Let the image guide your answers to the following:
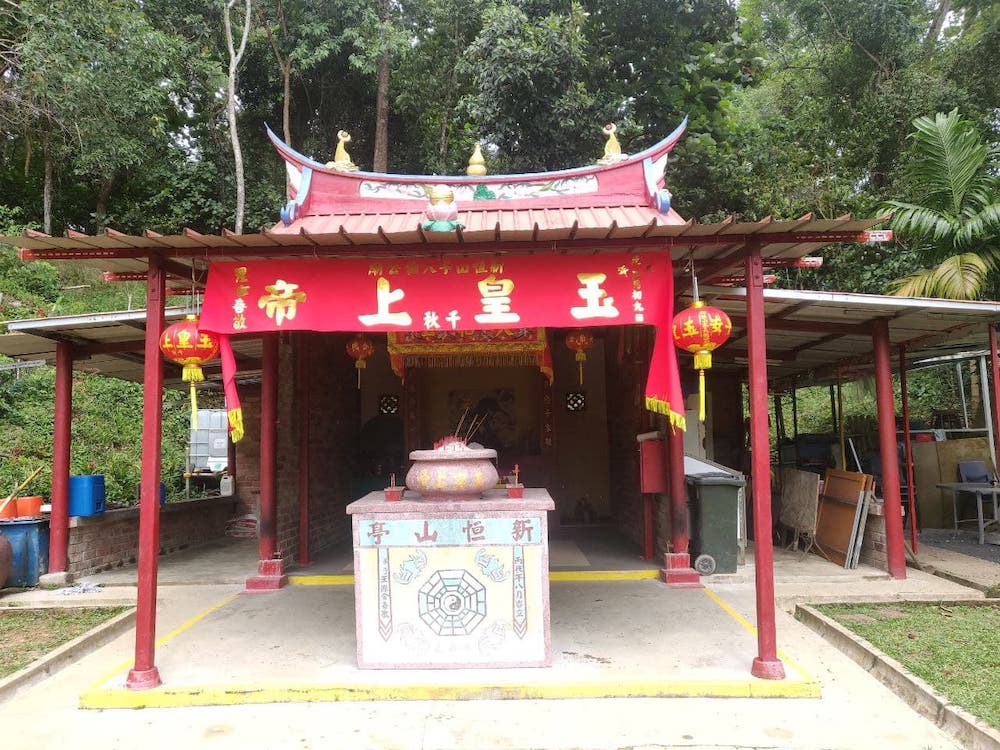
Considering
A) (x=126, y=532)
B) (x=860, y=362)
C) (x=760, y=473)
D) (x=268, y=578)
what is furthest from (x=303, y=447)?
(x=860, y=362)

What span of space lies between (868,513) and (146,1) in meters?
19.0

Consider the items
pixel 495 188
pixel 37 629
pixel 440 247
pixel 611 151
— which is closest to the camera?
pixel 440 247

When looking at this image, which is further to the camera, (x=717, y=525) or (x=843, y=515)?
(x=843, y=515)

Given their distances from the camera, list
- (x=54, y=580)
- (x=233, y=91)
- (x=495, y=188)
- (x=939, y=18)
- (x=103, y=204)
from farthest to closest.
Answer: (x=103, y=204)
(x=939, y=18)
(x=233, y=91)
(x=54, y=580)
(x=495, y=188)

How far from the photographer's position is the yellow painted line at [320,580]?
23.1 feet

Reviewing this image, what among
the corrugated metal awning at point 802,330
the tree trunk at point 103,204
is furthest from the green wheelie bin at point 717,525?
the tree trunk at point 103,204

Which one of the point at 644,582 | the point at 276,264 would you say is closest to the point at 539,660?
the point at 644,582

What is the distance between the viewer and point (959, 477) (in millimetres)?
10875

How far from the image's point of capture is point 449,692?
425 cm

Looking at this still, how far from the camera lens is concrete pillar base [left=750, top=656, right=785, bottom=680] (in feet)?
14.0

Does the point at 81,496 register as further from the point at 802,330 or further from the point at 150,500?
the point at 802,330

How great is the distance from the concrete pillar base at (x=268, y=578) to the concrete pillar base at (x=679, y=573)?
399 centimetres

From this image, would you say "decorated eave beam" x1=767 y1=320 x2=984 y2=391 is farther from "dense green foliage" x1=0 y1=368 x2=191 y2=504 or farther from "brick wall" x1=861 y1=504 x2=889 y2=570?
"dense green foliage" x1=0 y1=368 x2=191 y2=504

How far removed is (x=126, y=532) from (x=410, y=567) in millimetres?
5808
